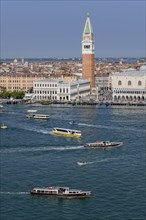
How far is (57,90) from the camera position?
73.6ft

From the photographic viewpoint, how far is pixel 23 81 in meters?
24.5

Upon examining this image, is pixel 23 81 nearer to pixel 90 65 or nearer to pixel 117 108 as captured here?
pixel 90 65

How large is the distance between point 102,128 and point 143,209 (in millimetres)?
6849

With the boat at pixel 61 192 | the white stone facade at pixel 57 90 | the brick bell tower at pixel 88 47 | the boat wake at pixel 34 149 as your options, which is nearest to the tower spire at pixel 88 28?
the brick bell tower at pixel 88 47

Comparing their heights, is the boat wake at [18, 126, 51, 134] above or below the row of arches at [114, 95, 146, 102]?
below

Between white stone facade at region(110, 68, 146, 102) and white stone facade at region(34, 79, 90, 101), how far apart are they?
1.48m

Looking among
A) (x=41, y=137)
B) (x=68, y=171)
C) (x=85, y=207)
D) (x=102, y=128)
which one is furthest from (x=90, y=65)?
(x=85, y=207)

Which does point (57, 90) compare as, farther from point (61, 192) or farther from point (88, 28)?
point (61, 192)

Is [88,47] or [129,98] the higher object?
[88,47]

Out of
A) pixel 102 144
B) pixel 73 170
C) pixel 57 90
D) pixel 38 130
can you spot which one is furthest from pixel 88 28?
pixel 73 170

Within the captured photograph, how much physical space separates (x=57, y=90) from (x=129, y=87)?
2667mm

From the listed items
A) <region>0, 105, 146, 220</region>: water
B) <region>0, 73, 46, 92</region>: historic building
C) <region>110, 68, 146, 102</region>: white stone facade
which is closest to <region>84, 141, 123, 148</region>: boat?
<region>0, 105, 146, 220</region>: water

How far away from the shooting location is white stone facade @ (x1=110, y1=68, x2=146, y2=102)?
22.2m

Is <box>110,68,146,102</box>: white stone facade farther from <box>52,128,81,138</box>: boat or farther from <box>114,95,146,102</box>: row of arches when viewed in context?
<box>52,128,81,138</box>: boat
